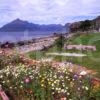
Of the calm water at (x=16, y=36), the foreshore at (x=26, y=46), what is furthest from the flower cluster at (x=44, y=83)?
the calm water at (x=16, y=36)

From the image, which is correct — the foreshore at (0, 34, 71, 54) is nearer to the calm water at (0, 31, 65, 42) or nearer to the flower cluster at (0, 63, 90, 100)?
the calm water at (0, 31, 65, 42)

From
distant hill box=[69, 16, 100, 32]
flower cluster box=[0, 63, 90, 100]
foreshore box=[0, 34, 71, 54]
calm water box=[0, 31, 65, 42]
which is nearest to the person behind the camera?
flower cluster box=[0, 63, 90, 100]

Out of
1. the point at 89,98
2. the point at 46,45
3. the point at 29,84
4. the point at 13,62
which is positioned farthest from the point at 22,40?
the point at 89,98

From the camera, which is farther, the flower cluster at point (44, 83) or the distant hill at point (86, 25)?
the distant hill at point (86, 25)

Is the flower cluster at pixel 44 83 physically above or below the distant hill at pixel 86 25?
below

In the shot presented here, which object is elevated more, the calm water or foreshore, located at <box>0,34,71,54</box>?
the calm water

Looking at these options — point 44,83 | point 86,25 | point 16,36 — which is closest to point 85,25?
point 86,25

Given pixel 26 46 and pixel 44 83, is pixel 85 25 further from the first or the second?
pixel 44 83

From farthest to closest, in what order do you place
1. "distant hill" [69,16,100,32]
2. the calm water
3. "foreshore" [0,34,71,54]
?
"distant hill" [69,16,100,32] → the calm water → "foreshore" [0,34,71,54]

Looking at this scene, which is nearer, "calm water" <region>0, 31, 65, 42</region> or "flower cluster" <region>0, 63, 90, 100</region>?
"flower cluster" <region>0, 63, 90, 100</region>

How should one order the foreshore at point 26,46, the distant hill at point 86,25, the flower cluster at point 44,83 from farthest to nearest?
the distant hill at point 86,25
the foreshore at point 26,46
the flower cluster at point 44,83

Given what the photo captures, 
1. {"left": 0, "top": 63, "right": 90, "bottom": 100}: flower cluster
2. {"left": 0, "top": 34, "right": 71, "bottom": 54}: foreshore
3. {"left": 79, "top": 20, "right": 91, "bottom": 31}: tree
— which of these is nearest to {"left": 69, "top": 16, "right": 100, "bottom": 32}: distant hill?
{"left": 79, "top": 20, "right": 91, "bottom": 31}: tree

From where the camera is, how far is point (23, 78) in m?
8.73

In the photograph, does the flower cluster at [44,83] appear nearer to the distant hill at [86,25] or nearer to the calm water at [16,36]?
the calm water at [16,36]
